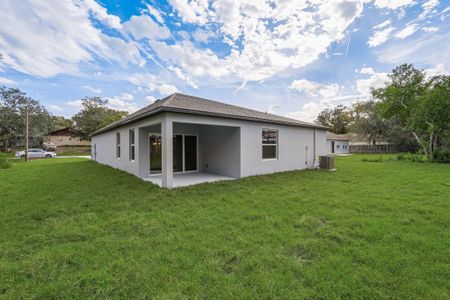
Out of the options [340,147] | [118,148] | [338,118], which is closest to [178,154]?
[118,148]

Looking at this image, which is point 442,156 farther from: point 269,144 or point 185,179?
point 185,179

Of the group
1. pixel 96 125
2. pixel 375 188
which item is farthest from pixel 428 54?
pixel 96 125

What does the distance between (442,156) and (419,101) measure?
4308 millimetres

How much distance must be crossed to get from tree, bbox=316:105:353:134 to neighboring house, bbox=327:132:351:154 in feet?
24.7

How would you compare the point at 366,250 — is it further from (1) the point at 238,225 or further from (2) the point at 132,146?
(2) the point at 132,146

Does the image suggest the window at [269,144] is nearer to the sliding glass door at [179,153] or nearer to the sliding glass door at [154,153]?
the sliding glass door at [179,153]

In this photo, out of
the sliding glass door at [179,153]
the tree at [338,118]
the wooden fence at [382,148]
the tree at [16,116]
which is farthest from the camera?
the tree at [338,118]

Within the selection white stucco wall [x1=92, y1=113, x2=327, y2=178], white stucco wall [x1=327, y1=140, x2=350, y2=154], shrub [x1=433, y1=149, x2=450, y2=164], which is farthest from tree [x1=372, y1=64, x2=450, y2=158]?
white stucco wall [x1=327, y1=140, x2=350, y2=154]

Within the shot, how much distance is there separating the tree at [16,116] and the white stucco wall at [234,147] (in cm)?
2622

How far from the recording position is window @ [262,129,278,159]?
9102 millimetres

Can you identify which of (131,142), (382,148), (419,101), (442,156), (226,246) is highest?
(419,101)

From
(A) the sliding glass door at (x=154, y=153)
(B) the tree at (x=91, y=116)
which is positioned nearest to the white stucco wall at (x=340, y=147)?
(A) the sliding glass door at (x=154, y=153)

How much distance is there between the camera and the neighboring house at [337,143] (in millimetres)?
29656

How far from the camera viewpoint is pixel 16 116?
1075 inches
